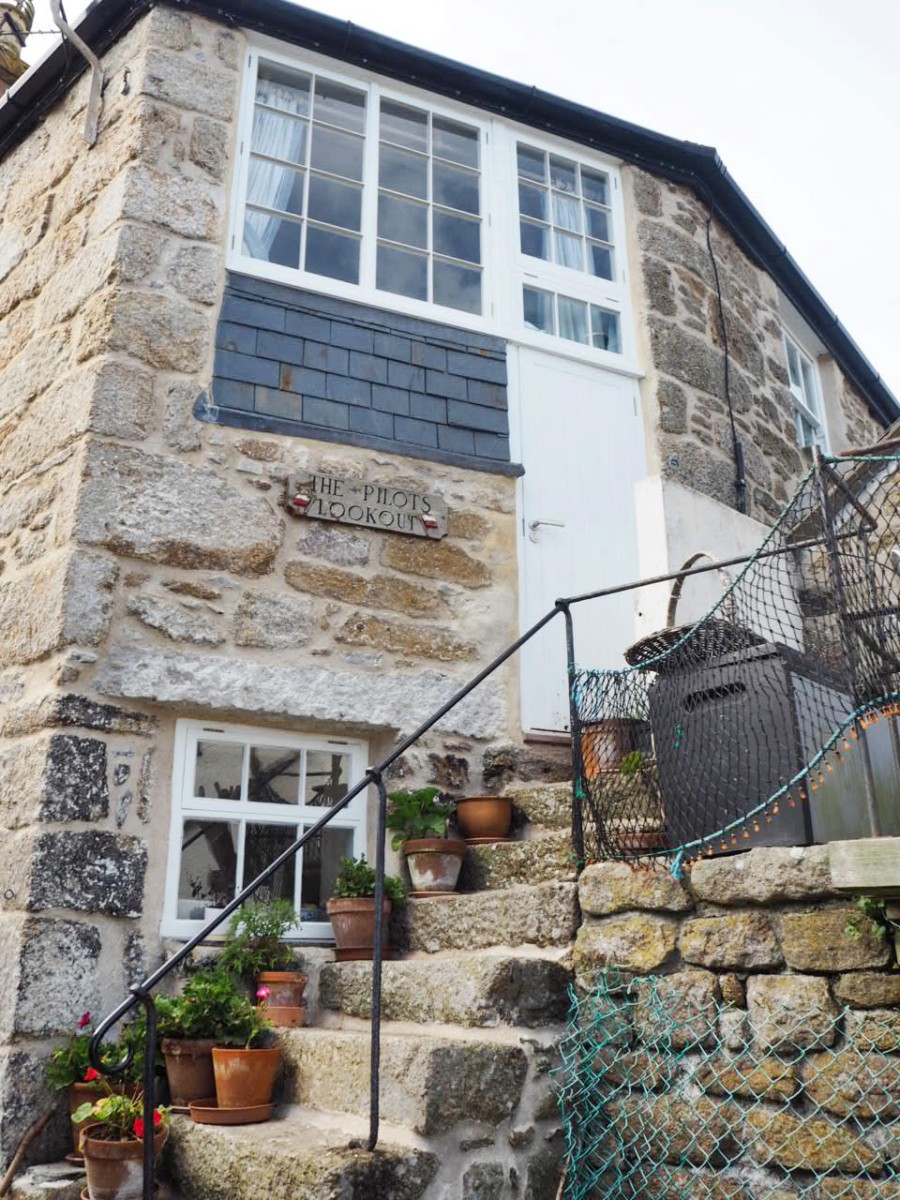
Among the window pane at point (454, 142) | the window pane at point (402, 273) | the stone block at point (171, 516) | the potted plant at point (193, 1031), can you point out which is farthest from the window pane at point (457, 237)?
the potted plant at point (193, 1031)

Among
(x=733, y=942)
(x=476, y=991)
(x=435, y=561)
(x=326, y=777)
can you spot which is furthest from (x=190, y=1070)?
(x=435, y=561)

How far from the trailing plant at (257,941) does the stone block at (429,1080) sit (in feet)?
2.38

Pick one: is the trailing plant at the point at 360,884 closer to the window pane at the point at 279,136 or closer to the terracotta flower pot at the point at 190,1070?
the terracotta flower pot at the point at 190,1070

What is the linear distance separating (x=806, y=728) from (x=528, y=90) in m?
4.47

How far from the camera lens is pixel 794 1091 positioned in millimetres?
2768

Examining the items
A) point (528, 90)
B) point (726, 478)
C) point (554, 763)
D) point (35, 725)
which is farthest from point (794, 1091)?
point (528, 90)

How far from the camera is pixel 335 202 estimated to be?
224 inches

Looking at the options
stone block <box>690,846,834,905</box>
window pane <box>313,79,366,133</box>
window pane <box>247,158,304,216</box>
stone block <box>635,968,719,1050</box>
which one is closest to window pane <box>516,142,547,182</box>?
window pane <box>313,79,366,133</box>

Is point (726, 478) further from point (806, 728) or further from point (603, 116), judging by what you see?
point (806, 728)

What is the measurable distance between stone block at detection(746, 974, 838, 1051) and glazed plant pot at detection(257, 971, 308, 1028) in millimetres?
1678

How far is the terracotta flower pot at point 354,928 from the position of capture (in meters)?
4.04

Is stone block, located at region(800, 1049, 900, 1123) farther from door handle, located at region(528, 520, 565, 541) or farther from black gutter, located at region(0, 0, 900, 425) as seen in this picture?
black gutter, located at region(0, 0, 900, 425)

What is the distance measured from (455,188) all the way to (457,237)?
0.33m

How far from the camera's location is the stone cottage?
424cm
